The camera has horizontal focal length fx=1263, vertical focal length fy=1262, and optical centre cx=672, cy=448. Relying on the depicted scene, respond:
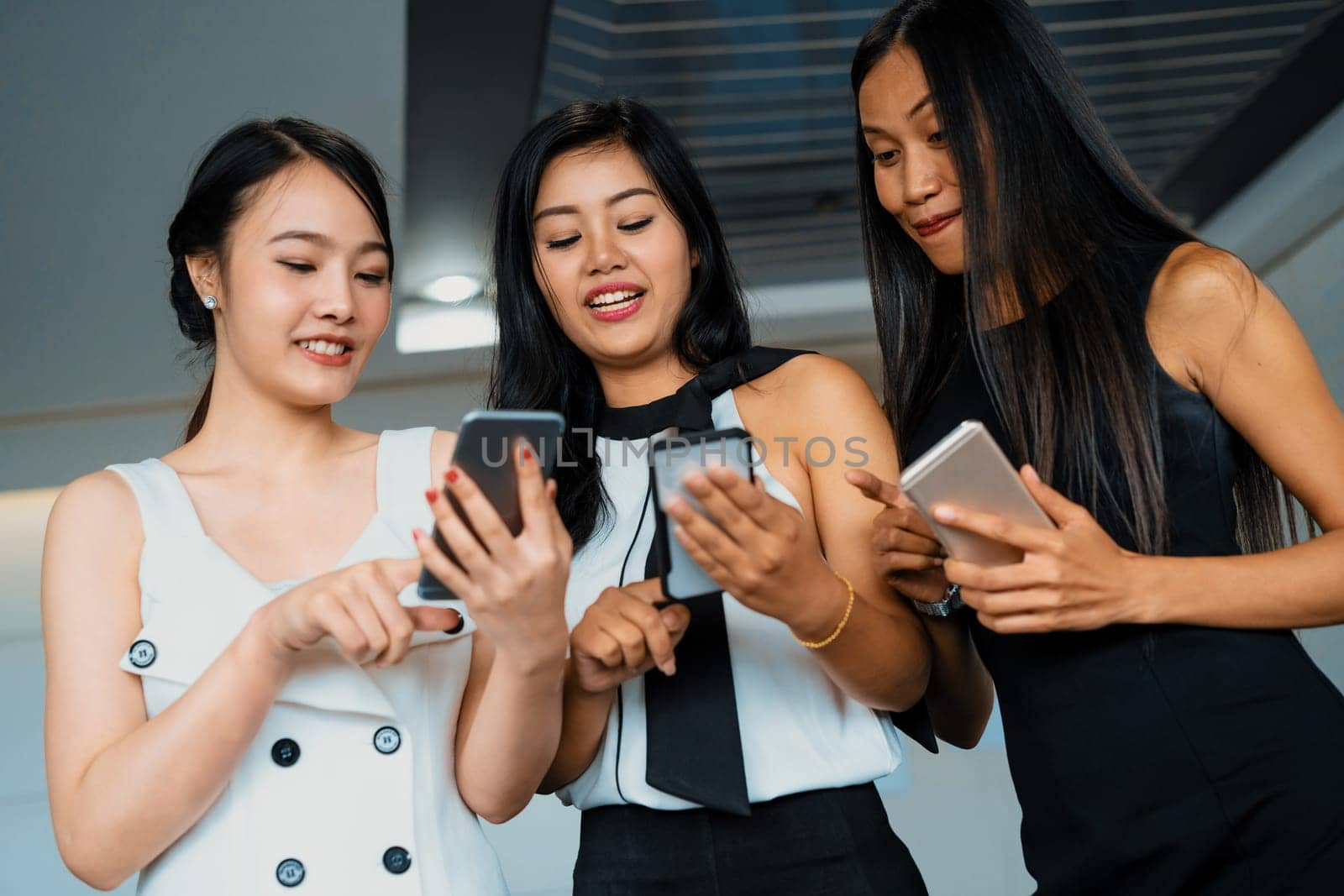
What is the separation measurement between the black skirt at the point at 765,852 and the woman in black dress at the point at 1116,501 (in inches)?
7.6

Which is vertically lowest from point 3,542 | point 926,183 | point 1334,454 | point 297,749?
point 3,542

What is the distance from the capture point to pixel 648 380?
1.81 metres

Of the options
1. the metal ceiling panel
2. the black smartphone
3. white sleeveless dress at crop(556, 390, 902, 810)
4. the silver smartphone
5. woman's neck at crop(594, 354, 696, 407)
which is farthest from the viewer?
the metal ceiling panel

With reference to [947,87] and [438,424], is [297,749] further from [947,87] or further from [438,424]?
[438,424]

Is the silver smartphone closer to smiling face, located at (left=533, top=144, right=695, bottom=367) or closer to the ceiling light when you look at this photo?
smiling face, located at (left=533, top=144, right=695, bottom=367)

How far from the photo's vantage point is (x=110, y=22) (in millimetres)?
2781

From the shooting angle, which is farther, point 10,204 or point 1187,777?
point 10,204

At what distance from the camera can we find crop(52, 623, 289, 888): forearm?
4.05ft

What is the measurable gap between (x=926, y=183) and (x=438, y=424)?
13.1ft

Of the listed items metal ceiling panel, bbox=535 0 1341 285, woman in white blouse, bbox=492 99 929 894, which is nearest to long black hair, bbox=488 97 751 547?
woman in white blouse, bbox=492 99 929 894

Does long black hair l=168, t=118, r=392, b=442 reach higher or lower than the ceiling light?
higher

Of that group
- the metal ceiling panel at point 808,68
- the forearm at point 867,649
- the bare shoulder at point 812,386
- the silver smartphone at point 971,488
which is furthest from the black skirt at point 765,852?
the metal ceiling panel at point 808,68

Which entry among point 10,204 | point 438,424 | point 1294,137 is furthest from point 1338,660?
point 10,204

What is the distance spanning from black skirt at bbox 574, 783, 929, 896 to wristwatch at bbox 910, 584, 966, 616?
0.24m
